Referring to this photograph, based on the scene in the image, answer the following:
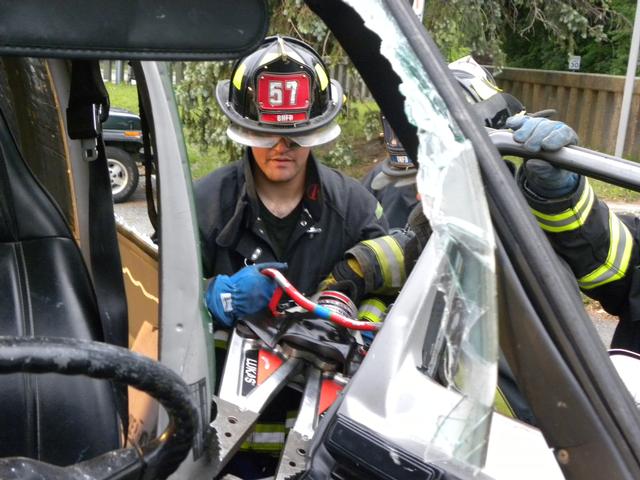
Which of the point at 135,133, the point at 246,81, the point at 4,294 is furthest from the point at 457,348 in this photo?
the point at 135,133

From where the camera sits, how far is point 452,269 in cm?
115

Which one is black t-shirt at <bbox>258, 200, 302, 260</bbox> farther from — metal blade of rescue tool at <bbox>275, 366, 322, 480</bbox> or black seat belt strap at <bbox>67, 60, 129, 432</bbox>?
black seat belt strap at <bbox>67, 60, 129, 432</bbox>

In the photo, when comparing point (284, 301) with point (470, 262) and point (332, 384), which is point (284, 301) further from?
point (470, 262)

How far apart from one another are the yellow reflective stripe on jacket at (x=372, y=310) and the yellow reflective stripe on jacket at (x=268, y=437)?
0.46 metres

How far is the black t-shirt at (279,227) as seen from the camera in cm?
306

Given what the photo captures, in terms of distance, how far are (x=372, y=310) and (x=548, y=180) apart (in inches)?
28.6

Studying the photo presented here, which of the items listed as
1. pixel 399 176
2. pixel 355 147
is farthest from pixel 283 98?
pixel 355 147

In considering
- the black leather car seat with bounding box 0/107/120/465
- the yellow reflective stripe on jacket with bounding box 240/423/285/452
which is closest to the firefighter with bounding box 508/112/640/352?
the yellow reflective stripe on jacket with bounding box 240/423/285/452

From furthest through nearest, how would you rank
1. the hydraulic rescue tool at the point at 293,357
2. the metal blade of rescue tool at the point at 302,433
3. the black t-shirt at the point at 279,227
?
1. the black t-shirt at the point at 279,227
2. the hydraulic rescue tool at the point at 293,357
3. the metal blade of rescue tool at the point at 302,433

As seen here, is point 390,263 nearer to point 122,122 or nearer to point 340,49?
point 340,49

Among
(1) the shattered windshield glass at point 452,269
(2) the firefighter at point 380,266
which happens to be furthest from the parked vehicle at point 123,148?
(1) the shattered windshield glass at point 452,269

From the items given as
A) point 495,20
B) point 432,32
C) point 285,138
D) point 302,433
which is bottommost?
point 302,433

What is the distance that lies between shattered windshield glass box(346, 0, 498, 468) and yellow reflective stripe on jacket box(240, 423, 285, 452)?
136 cm

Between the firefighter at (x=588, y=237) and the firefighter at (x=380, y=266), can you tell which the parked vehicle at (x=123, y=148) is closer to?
the firefighter at (x=380, y=266)
